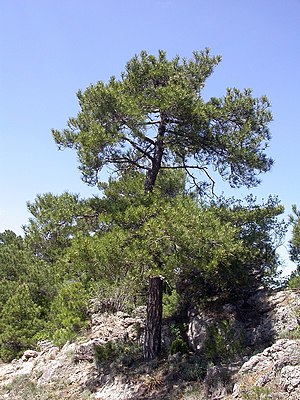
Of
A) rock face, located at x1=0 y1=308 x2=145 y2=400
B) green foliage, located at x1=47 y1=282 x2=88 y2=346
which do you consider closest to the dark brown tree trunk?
rock face, located at x1=0 y1=308 x2=145 y2=400

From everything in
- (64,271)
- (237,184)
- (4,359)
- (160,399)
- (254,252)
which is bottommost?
(160,399)

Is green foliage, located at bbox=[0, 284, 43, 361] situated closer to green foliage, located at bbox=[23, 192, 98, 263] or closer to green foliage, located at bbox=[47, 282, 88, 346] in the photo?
green foliage, located at bbox=[47, 282, 88, 346]

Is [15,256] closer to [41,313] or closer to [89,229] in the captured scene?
[41,313]

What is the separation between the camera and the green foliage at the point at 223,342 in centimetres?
930

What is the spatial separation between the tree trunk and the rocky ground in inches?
15.6

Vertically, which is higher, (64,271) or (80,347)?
(64,271)

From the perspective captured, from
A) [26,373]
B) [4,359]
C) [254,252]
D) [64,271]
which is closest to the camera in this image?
[64,271]

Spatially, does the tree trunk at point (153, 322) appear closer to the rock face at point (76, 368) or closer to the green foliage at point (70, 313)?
the rock face at point (76, 368)

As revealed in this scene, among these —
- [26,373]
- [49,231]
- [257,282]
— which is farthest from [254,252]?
[26,373]

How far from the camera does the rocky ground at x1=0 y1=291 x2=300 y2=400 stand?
740 centimetres

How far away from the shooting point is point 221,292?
37.7 feet

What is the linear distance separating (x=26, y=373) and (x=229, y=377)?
7096 millimetres

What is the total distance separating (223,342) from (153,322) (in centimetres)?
204

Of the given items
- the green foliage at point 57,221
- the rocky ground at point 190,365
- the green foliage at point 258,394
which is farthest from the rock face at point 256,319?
the green foliage at point 57,221
